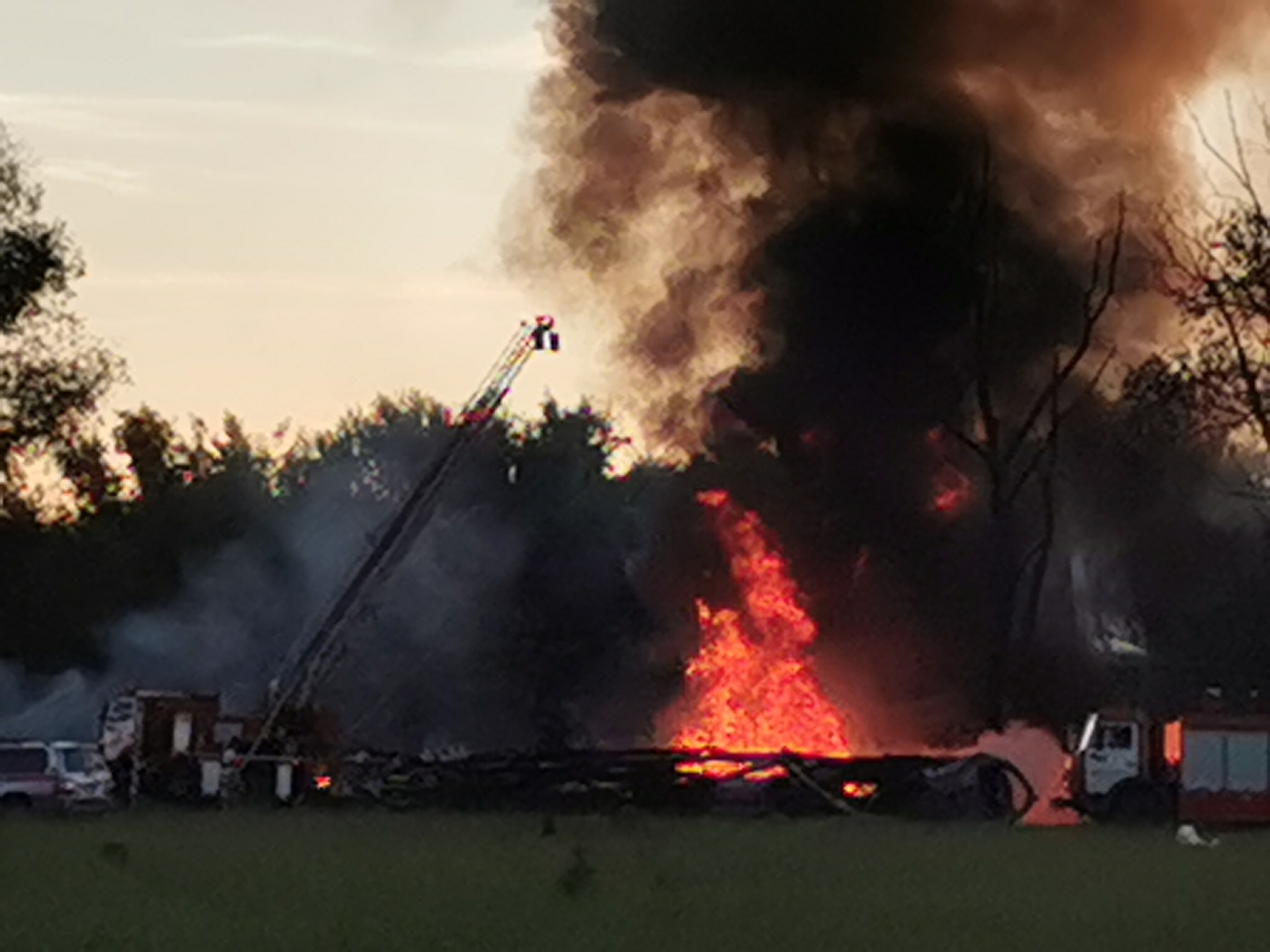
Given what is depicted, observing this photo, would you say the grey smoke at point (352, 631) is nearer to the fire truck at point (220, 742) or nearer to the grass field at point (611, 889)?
the fire truck at point (220, 742)

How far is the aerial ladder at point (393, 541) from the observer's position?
76062 millimetres

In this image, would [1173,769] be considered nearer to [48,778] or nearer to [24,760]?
[48,778]

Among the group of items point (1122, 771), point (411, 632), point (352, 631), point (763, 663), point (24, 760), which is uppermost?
point (411, 632)

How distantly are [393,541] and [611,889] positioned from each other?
43849 millimetres

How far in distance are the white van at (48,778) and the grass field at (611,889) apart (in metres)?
4.97

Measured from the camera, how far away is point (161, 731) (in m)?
70.0

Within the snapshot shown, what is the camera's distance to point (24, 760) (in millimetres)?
60719

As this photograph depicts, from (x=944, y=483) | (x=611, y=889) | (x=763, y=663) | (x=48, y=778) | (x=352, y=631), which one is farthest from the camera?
(x=352, y=631)

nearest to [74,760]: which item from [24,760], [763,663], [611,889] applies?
[24,760]

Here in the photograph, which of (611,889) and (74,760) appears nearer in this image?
(611,889)

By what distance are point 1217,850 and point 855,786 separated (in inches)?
536

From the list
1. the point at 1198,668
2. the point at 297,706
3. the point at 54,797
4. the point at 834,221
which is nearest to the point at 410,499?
the point at 297,706

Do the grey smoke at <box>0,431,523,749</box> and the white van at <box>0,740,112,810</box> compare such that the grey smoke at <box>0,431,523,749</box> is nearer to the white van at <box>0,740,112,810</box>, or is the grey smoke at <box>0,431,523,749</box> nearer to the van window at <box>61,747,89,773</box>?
the van window at <box>61,747,89,773</box>

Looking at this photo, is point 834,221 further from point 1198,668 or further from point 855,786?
point 1198,668
